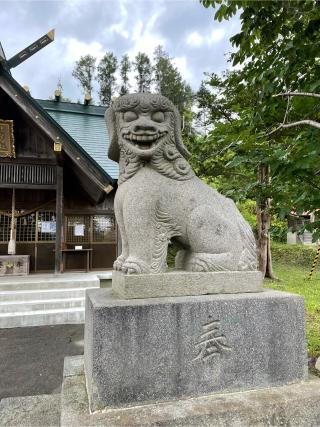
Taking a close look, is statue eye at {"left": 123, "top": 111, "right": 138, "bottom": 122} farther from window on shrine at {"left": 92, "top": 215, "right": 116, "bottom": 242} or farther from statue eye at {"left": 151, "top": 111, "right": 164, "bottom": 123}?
window on shrine at {"left": 92, "top": 215, "right": 116, "bottom": 242}

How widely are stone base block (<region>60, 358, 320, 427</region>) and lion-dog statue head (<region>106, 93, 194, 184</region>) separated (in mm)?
1497

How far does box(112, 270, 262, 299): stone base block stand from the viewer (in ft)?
6.40

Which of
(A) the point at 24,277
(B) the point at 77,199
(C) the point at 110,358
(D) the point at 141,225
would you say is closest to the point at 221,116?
(B) the point at 77,199

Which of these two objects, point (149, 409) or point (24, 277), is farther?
point (24, 277)

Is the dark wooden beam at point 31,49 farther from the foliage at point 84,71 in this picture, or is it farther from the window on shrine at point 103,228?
the foliage at point 84,71

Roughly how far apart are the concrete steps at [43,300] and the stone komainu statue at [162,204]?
4407 mm

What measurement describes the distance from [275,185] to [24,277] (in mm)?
6780

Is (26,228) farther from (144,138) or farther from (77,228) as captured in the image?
(144,138)

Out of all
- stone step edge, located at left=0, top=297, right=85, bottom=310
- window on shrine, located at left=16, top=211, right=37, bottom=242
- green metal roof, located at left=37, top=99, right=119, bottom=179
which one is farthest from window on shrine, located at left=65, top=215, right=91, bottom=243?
stone step edge, located at left=0, top=297, right=85, bottom=310

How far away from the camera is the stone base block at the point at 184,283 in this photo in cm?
195

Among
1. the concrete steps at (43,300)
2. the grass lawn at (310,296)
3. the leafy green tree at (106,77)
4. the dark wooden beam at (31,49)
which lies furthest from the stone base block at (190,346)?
the leafy green tree at (106,77)

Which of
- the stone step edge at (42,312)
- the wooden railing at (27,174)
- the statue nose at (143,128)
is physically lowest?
the stone step edge at (42,312)

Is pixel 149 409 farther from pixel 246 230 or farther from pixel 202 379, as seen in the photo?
pixel 246 230

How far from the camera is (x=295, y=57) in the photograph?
2557mm
